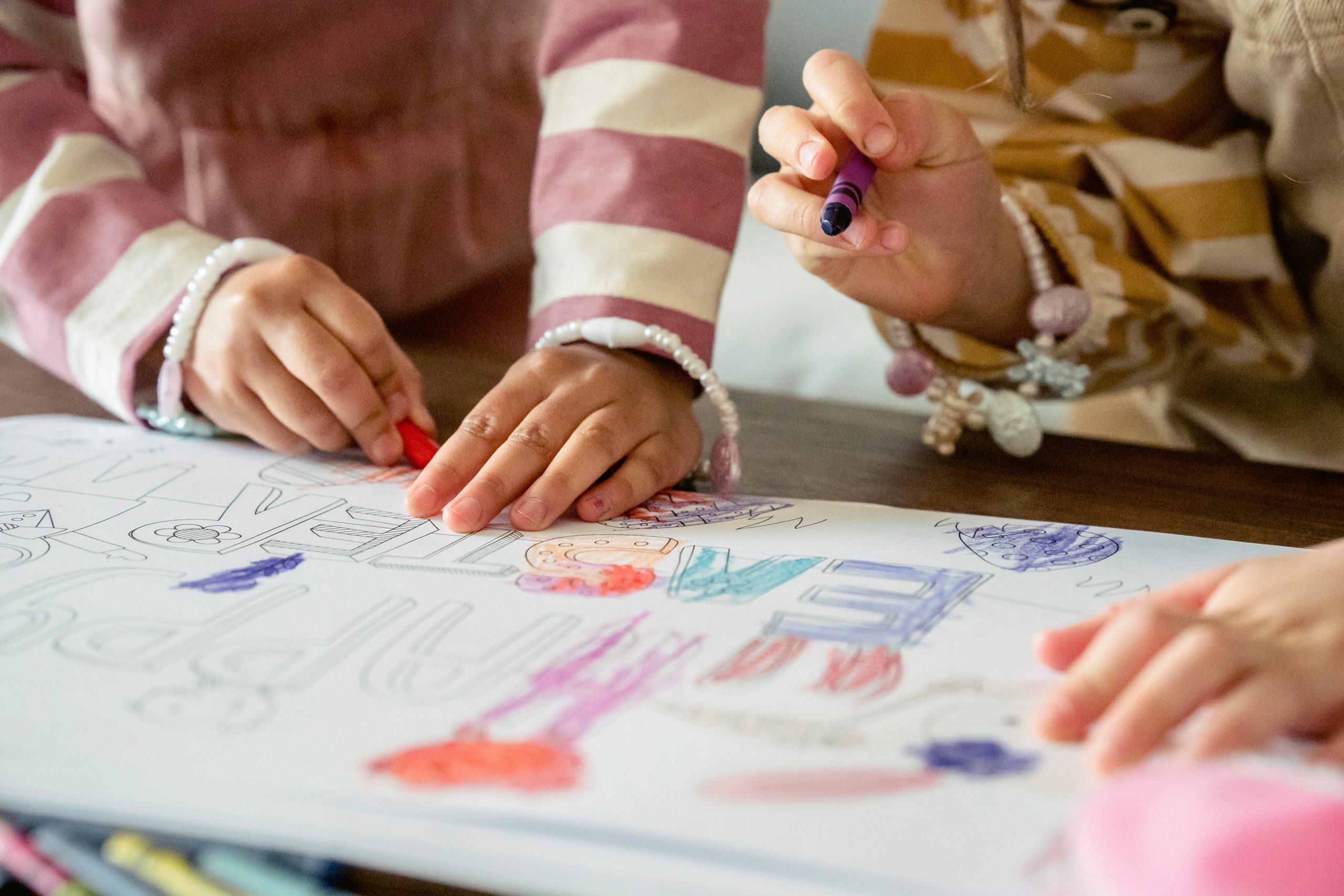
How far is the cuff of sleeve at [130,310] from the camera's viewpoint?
394 mm

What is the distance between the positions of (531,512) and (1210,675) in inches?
7.5

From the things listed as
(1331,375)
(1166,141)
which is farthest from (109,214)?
(1331,375)

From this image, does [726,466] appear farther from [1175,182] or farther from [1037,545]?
[1175,182]

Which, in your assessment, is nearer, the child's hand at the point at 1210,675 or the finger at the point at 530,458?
the child's hand at the point at 1210,675

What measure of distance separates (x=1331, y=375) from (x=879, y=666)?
449mm

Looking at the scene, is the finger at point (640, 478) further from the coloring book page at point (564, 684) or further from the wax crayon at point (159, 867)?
the wax crayon at point (159, 867)

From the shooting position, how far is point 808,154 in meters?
0.33

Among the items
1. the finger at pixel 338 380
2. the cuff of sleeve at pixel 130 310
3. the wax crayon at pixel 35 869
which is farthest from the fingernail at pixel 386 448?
the wax crayon at pixel 35 869

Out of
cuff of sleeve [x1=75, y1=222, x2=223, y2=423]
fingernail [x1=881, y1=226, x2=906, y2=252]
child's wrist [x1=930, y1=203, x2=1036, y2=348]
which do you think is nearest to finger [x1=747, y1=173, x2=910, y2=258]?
fingernail [x1=881, y1=226, x2=906, y2=252]

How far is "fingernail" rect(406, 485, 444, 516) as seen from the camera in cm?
32

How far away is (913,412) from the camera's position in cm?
50

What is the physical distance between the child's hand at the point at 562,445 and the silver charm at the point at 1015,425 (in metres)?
0.12

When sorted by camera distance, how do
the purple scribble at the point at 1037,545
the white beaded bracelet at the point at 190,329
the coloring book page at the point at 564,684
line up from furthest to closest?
the white beaded bracelet at the point at 190,329, the purple scribble at the point at 1037,545, the coloring book page at the point at 564,684

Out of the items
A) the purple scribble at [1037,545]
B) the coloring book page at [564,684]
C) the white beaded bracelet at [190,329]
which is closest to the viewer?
the coloring book page at [564,684]
